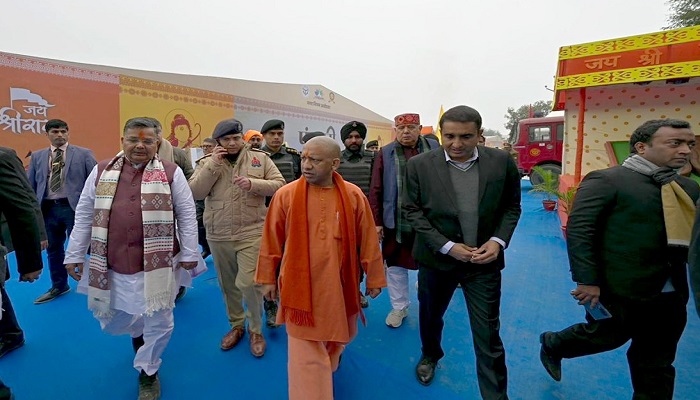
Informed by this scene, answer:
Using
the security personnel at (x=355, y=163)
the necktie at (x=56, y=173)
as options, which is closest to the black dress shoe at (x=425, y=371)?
the security personnel at (x=355, y=163)

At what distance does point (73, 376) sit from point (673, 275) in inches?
147

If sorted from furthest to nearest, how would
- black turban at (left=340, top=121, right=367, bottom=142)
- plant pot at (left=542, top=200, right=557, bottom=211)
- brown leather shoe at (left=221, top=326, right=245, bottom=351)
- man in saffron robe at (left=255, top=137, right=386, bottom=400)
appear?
plant pot at (left=542, top=200, right=557, bottom=211), black turban at (left=340, top=121, right=367, bottom=142), brown leather shoe at (left=221, top=326, right=245, bottom=351), man in saffron robe at (left=255, top=137, right=386, bottom=400)

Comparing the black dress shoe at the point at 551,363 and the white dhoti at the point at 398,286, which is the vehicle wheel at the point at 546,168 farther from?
the black dress shoe at the point at 551,363

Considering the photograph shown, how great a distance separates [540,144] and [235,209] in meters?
12.1

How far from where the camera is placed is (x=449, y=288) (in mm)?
2227

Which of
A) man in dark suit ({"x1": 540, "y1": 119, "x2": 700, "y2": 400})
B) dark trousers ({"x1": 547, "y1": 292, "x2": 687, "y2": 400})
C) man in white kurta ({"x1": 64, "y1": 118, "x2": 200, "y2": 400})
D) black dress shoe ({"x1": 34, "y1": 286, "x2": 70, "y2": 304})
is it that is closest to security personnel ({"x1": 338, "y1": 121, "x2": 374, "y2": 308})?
man in white kurta ({"x1": 64, "y1": 118, "x2": 200, "y2": 400})

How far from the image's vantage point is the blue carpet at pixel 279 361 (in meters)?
2.31

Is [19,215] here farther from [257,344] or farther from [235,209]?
[257,344]

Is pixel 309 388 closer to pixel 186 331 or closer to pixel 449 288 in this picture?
pixel 449 288

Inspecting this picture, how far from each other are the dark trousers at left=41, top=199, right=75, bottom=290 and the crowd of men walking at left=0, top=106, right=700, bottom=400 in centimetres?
188

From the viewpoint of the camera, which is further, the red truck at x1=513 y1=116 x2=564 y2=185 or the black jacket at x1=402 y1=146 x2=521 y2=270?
the red truck at x1=513 y1=116 x2=564 y2=185

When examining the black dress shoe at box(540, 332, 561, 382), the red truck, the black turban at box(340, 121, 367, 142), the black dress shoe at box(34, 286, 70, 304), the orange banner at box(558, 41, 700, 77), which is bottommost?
the black dress shoe at box(34, 286, 70, 304)

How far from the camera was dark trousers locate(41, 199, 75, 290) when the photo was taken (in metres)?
3.73

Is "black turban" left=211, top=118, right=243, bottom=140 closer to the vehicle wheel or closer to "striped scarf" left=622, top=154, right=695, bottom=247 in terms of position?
"striped scarf" left=622, top=154, right=695, bottom=247
